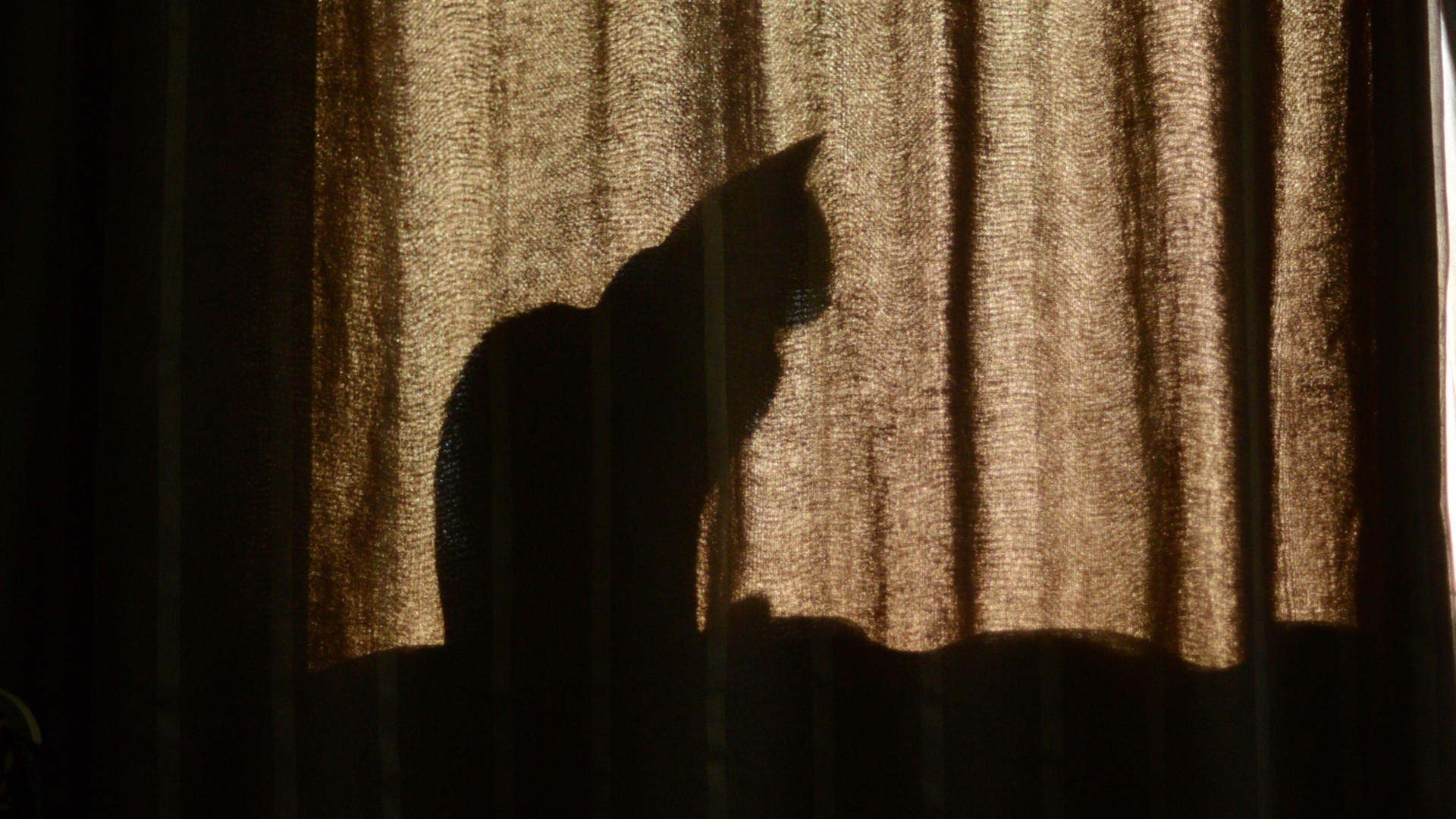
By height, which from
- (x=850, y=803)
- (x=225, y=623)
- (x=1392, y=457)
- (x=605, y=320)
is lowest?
(x=850, y=803)

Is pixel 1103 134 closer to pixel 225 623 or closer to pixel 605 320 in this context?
pixel 605 320

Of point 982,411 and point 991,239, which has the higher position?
point 991,239

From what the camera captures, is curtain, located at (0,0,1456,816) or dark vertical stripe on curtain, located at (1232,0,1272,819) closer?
curtain, located at (0,0,1456,816)

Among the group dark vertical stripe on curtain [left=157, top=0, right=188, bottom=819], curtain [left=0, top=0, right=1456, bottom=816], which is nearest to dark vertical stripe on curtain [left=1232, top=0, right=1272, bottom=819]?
curtain [left=0, top=0, right=1456, bottom=816]

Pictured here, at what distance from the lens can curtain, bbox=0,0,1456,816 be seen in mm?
960

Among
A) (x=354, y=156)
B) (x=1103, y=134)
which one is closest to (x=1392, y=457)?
(x=1103, y=134)

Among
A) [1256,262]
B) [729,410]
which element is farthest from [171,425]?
[1256,262]

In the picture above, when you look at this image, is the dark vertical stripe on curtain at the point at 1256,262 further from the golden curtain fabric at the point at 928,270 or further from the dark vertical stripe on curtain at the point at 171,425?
the dark vertical stripe on curtain at the point at 171,425

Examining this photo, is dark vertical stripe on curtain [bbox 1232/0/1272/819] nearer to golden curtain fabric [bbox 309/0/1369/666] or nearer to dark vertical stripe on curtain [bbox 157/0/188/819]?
golden curtain fabric [bbox 309/0/1369/666]

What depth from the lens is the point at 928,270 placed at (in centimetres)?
107

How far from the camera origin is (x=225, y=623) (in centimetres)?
95

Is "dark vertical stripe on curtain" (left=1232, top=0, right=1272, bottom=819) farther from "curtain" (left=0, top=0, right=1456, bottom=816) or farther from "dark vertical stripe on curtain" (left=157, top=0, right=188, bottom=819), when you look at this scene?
"dark vertical stripe on curtain" (left=157, top=0, right=188, bottom=819)

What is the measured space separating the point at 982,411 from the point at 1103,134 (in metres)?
0.35

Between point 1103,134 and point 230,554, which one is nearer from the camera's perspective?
point 230,554
